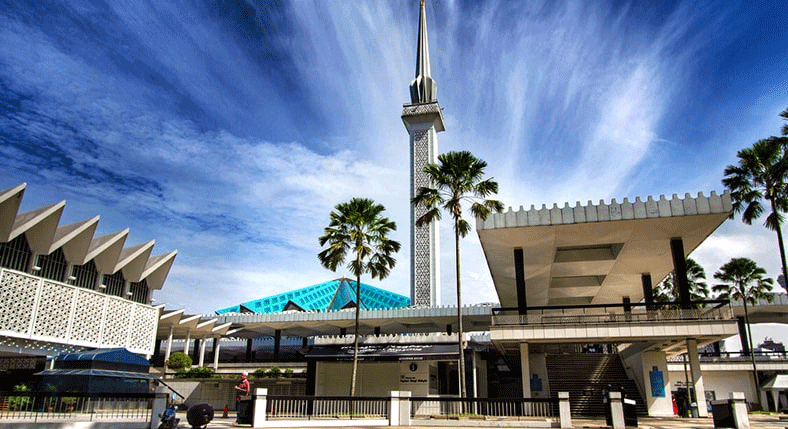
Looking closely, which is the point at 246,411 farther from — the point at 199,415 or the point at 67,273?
the point at 67,273

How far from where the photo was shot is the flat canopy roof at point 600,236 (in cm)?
2295

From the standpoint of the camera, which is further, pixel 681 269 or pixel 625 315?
pixel 681 269

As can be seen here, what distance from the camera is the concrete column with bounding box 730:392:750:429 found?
16.8m

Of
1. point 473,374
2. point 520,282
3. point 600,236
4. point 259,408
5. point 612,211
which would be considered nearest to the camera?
point 259,408

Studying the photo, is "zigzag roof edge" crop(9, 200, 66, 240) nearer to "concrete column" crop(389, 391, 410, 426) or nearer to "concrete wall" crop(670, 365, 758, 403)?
"concrete column" crop(389, 391, 410, 426)

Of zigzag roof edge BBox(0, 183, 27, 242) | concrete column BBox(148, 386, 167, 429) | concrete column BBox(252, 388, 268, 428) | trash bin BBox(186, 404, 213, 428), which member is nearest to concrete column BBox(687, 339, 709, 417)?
concrete column BBox(252, 388, 268, 428)

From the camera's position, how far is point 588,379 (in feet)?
99.4

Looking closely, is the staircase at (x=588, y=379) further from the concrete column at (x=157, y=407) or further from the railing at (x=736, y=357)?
the concrete column at (x=157, y=407)

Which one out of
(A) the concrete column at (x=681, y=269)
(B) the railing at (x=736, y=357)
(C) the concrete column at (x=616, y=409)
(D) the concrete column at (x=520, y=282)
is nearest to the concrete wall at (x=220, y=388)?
(D) the concrete column at (x=520, y=282)

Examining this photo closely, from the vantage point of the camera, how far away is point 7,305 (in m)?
31.6

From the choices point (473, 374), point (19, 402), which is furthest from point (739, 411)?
point (19, 402)

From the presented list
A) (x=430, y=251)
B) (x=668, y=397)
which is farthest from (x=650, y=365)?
(x=430, y=251)

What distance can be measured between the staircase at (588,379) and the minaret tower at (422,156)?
124 ft

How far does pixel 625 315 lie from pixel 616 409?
7.77 meters
